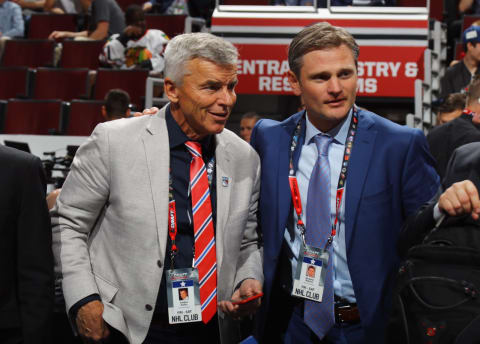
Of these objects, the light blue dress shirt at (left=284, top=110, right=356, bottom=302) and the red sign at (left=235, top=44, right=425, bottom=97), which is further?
the red sign at (left=235, top=44, right=425, bottom=97)

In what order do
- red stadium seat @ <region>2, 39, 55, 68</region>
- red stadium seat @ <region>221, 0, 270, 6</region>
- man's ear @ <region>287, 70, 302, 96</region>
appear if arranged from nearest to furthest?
man's ear @ <region>287, 70, 302, 96</region>, red stadium seat @ <region>221, 0, 270, 6</region>, red stadium seat @ <region>2, 39, 55, 68</region>

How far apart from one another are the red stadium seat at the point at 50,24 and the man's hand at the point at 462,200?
31.0 ft

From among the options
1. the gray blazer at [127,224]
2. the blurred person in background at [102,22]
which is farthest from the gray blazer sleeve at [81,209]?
the blurred person in background at [102,22]

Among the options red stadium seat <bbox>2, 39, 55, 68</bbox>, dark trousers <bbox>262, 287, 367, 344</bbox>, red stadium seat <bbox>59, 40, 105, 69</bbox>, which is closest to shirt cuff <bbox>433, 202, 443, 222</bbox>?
dark trousers <bbox>262, 287, 367, 344</bbox>

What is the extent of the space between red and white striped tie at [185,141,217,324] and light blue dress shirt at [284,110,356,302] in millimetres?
293

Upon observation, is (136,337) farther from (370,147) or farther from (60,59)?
(60,59)

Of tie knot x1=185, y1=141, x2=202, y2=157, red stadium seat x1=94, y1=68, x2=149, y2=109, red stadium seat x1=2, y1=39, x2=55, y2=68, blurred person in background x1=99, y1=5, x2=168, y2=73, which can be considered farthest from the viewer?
red stadium seat x1=2, y1=39, x2=55, y2=68

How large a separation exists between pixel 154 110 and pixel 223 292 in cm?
74

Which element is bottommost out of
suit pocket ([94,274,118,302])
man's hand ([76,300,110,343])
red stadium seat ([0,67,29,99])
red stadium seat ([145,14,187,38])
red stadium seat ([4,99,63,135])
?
red stadium seat ([4,99,63,135])

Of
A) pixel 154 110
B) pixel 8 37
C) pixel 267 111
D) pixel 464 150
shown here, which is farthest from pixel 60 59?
pixel 464 150

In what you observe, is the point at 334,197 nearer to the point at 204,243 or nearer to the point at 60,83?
the point at 204,243

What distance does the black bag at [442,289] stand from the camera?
1.95 m

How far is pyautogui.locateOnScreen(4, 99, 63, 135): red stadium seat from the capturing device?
8820 millimetres

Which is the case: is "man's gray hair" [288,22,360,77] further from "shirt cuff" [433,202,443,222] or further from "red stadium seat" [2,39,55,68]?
"red stadium seat" [2,39,55,68]
